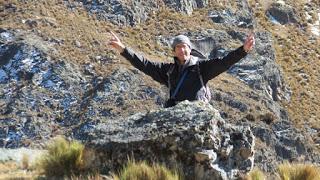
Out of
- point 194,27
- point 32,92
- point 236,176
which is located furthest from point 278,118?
point 236,176

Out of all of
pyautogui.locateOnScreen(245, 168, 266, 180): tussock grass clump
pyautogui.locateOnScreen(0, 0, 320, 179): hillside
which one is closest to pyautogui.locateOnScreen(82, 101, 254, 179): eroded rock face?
pyautogui.locateOnScreen(245, 168, 266, 180): tussock grass clump

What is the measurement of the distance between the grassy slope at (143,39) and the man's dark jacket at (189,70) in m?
28.2

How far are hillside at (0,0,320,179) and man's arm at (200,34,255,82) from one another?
20.0 metres

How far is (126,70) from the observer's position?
36.9 m

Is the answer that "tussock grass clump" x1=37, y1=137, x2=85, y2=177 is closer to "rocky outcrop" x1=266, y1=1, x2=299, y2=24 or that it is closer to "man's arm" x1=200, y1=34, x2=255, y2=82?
"man's arm" x1=200, y1=34, x2=255, y2=82

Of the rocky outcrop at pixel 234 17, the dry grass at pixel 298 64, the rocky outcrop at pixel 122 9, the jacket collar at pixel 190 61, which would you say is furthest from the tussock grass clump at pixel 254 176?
the rocky outcrop at pixel 234 17

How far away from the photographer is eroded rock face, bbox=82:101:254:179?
719cm

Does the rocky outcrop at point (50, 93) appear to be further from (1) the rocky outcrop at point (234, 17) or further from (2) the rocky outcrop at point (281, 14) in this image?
(2) the rocky outcrop at point (281, 14)

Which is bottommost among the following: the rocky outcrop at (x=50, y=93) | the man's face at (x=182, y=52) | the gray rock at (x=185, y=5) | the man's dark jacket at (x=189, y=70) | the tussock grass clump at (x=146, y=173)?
the rocky outcrop at (x=50, y=93)

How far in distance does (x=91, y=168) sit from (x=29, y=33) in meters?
30.9

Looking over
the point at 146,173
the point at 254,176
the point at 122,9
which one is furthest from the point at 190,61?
the point at 122,9

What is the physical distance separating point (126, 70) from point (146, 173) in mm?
30167

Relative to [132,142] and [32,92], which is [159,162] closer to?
[132,142]

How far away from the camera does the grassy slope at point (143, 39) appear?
37.9 meters
